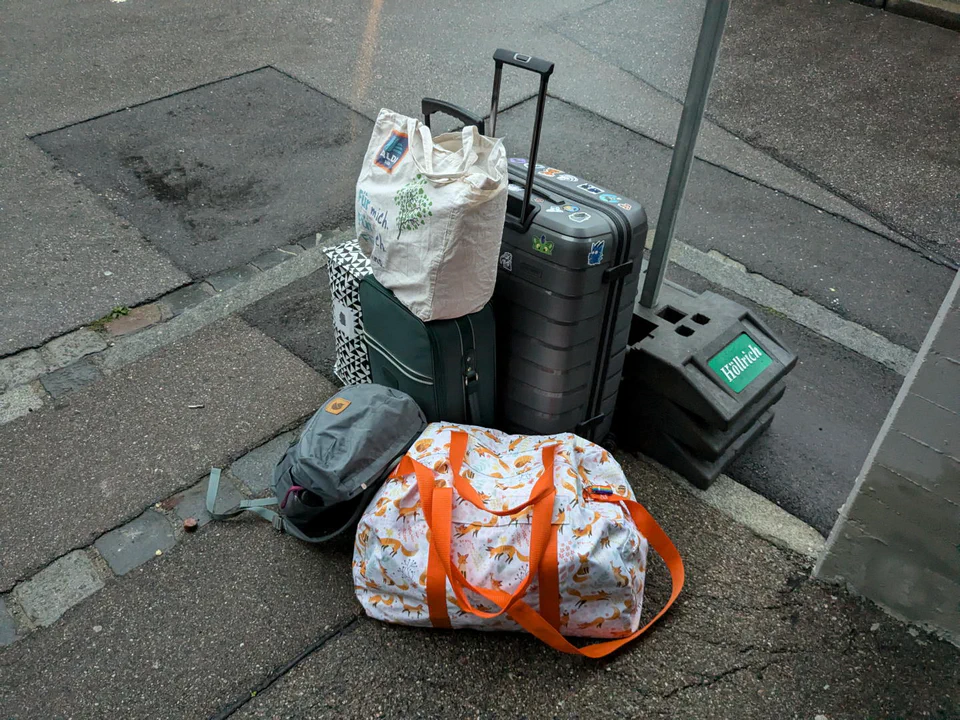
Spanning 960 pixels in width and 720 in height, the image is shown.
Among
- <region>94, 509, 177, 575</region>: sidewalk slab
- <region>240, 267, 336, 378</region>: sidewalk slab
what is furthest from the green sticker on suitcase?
<region>94, 509, 177, 575</region>: sidewalk slab

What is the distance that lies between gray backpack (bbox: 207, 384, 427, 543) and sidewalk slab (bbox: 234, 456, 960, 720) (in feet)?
1.20

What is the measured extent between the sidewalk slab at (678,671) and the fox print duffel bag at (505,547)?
0.09 meters

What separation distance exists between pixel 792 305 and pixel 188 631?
2996mm

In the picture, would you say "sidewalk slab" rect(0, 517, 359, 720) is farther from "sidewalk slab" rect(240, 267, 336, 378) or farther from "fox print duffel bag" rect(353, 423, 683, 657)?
"sidewalk slab" rect(240, 267, 336, 378)

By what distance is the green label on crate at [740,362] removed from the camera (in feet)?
9.60

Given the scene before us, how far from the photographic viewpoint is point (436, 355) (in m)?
2.62

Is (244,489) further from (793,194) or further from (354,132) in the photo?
(793,194)

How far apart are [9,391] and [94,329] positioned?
1.47ft

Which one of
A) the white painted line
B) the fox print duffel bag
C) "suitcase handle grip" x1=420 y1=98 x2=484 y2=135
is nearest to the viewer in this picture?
the fox print duffel bag

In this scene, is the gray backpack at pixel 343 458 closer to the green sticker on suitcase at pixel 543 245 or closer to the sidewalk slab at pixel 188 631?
the sidewalk slab at pixel 188 631

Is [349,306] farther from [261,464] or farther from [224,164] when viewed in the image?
[224,164]

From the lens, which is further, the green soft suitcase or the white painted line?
the white painted line

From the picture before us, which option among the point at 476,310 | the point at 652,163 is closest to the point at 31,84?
the point at 652,163

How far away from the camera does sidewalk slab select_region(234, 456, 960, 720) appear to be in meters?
2.39
